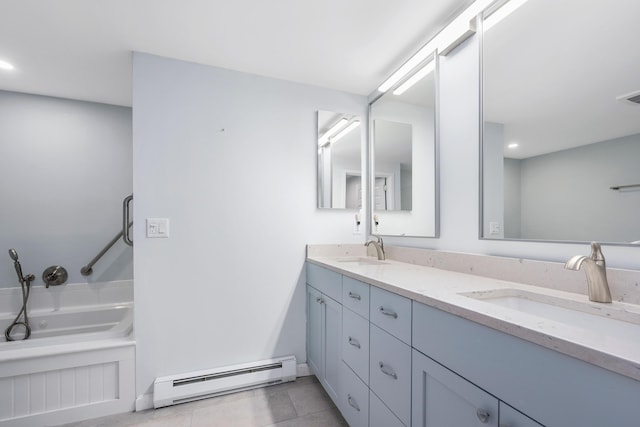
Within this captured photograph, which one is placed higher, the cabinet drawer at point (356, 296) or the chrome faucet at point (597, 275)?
the chrome faucet at point (597, 275)

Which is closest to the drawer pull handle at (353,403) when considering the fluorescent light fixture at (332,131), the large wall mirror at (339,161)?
the large wall mirror at (339,161)

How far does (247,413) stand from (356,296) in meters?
1.02

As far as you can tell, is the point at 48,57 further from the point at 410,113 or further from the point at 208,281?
the point at 410,113

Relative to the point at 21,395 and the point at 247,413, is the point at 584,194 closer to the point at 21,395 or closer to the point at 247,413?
the point at 247,413

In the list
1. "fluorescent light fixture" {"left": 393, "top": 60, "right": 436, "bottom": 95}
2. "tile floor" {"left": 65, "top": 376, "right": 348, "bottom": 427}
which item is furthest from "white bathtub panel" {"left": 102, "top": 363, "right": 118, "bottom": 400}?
"fluorescent light fixture" {"left": 393, "top": 60, "right": 436, "bottom": 95}

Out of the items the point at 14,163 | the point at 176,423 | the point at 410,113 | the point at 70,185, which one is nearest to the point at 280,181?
the point at 410,113

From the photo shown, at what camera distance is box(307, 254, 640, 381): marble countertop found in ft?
1.70

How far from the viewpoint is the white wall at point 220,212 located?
1.78 meters

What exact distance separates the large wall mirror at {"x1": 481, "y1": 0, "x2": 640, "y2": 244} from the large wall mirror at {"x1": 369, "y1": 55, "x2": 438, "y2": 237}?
1.24 feet

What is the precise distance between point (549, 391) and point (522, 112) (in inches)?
43.3

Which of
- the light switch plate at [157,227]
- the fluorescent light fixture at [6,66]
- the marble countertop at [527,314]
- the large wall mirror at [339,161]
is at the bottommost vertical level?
the marble countertop at [527,314]

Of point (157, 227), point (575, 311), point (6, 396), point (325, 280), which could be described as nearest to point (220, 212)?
point (157, 227)

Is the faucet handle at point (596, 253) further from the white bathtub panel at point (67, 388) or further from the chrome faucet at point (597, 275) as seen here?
the white bathtub panel at point (67, 388)

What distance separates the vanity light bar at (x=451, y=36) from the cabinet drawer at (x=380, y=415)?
1.82 metres
